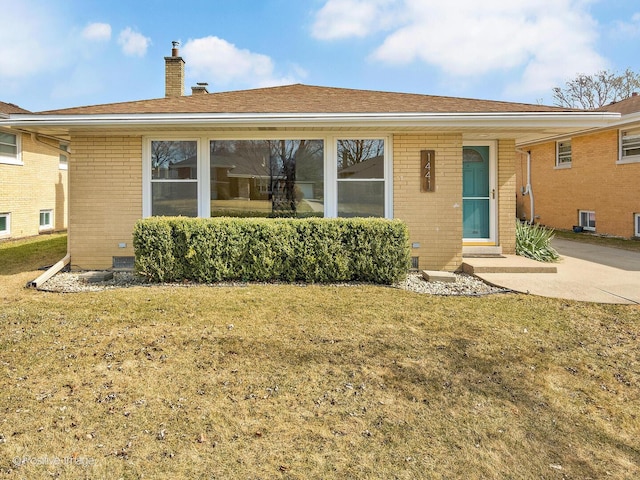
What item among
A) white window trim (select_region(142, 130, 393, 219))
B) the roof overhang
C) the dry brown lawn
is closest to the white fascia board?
the roof overhang

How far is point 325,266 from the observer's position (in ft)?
20.7

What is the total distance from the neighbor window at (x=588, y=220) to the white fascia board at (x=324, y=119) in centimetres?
865

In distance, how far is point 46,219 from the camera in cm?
1495

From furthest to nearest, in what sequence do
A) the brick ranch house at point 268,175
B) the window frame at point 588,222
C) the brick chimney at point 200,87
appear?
the window frame at point 588,222, the brick chimney at point 200,87, the brick ranch house at point 268,175

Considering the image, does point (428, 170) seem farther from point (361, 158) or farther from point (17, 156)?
point (17, 156)

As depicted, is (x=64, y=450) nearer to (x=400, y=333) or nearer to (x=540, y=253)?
(x=400, y=333)

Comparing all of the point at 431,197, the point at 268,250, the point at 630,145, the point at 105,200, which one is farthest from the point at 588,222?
the point at 105,200

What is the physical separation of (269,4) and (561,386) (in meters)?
11.6

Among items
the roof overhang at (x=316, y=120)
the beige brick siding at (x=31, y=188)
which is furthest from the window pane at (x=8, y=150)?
the roof overhang at (x=316, y=120)

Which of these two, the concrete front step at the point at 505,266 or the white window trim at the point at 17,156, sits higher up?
the white window trim at the point at 17,156

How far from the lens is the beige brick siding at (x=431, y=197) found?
7461 millimetres

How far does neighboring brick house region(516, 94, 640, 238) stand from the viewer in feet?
40.9

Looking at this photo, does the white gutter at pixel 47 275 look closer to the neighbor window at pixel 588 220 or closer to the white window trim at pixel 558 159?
the neighbor window at pixel 588 220

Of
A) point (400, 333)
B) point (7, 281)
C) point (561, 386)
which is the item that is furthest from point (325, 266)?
point (7, 281)
